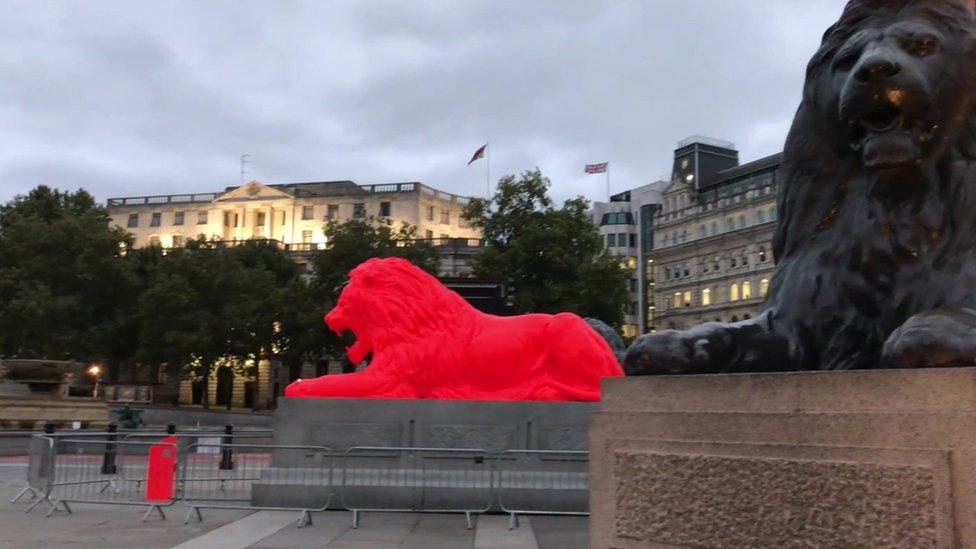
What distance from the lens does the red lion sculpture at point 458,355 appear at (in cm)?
1160

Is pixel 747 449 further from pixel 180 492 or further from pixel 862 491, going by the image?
pixel 180 492

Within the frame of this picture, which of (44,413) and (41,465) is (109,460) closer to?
(41,465)

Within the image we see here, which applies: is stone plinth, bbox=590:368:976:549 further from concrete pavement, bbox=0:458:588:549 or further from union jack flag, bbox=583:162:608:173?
union jack flag, bbox=583:162:608:173

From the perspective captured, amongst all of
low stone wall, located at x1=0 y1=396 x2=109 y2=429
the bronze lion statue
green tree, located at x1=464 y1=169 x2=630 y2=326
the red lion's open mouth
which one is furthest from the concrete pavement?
green tree, located at x1=464 y1=169 x2=630 y2=326

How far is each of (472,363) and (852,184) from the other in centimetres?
875

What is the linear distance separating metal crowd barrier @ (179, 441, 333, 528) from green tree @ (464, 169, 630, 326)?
23011 millimetres

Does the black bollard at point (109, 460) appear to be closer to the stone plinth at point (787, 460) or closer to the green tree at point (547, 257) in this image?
the stone plinth at point (787, 460)

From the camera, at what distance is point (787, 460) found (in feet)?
9.07

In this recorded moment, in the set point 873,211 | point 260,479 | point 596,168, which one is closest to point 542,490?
point 260,479

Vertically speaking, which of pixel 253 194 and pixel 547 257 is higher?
pixel 253 194

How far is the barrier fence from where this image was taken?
9922 mm

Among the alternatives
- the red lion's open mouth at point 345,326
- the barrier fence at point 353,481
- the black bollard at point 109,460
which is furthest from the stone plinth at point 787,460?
the black bollard at point 109,460

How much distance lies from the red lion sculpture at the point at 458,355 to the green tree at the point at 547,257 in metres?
22.6

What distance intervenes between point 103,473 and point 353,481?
162 inches
